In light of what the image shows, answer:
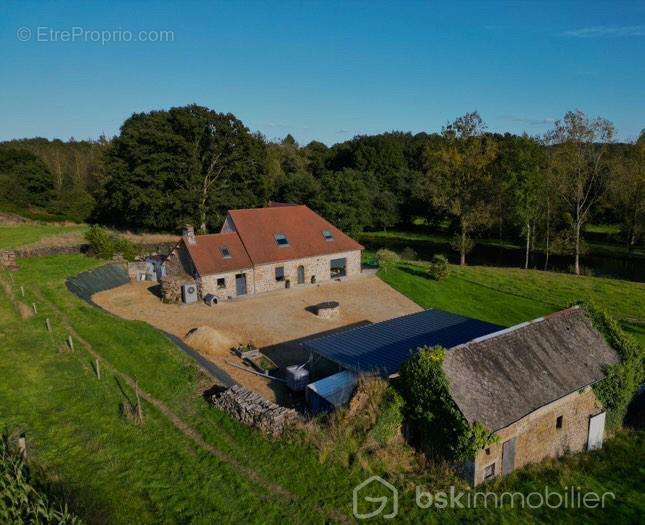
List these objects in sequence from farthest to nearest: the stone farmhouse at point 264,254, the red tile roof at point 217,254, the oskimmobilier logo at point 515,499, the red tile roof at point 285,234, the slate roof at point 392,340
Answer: the red tile roof at point 285,234 → the stone farmhouse at point 264,254 → the red tile roof at point 217,254 → the slate roof at point 392,340 → the oskimmobilier logo at point 515,499

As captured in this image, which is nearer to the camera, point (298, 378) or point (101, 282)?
point (298, 378)

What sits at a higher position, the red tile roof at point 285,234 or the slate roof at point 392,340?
the red tile roof at point 285,234

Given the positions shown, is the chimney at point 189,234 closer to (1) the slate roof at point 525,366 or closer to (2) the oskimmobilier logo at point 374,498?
(1) the slate roof at point 525,366

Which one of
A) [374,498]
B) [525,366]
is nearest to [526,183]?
[525,366]

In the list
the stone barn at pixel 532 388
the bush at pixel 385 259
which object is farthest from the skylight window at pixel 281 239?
the stone barn at pixel 532 388

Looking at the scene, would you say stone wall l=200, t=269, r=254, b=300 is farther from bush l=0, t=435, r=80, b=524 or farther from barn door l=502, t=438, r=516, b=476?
barn door l=502, t=438, r=516, b=476

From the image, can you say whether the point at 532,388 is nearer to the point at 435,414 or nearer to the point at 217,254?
the point at 435,414
